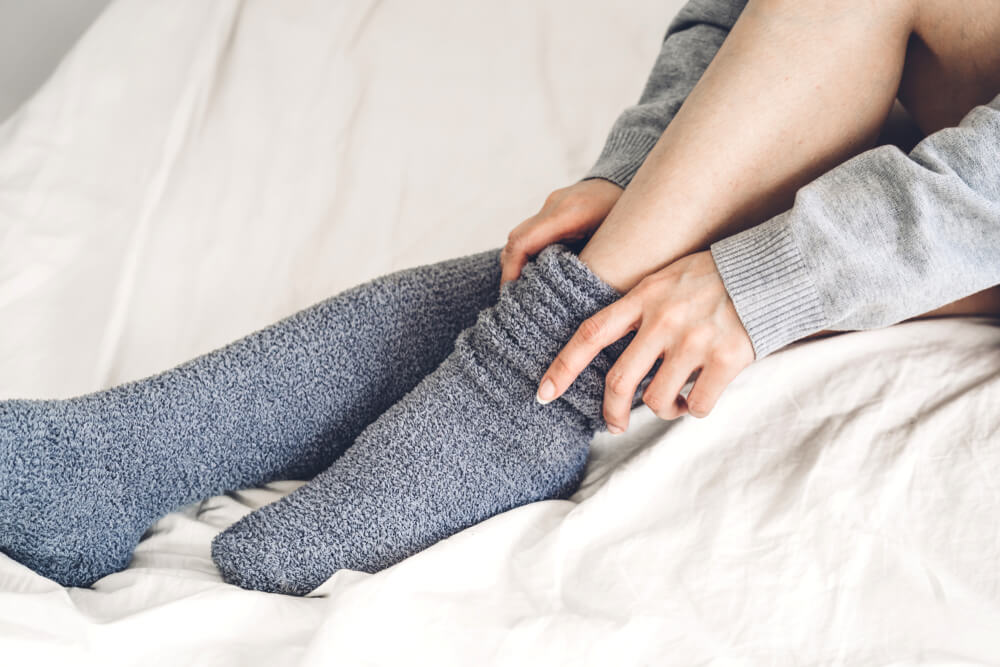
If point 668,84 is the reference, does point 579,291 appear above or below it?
below

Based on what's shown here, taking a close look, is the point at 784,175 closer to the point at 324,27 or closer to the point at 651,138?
the point at 651,138

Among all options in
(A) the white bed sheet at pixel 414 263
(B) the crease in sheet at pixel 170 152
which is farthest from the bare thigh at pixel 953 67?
(B) the crease in sheet at pixel 170 152

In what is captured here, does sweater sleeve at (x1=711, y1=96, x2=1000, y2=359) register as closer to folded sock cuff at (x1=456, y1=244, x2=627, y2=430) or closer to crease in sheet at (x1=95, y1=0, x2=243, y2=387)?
folded sock cuff at (x1=456, y1=244, x2=627, y2=430)

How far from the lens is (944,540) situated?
495 millimetres

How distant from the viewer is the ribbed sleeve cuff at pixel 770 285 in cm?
53

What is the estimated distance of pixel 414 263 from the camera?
849mm

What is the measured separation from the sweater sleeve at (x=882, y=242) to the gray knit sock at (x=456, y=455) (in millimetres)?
113

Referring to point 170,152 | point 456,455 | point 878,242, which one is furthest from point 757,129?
point 170,152

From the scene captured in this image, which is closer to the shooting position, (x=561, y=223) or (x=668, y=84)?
(x=561, y=223)

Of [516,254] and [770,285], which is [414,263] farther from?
[770,285]

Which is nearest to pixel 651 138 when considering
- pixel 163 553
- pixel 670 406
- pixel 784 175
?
pixel 784 175

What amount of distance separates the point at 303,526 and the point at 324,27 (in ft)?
2.58

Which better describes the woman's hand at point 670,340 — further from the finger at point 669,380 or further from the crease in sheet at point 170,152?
the crease in sheet at point 170,152

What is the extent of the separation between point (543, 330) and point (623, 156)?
235mm
